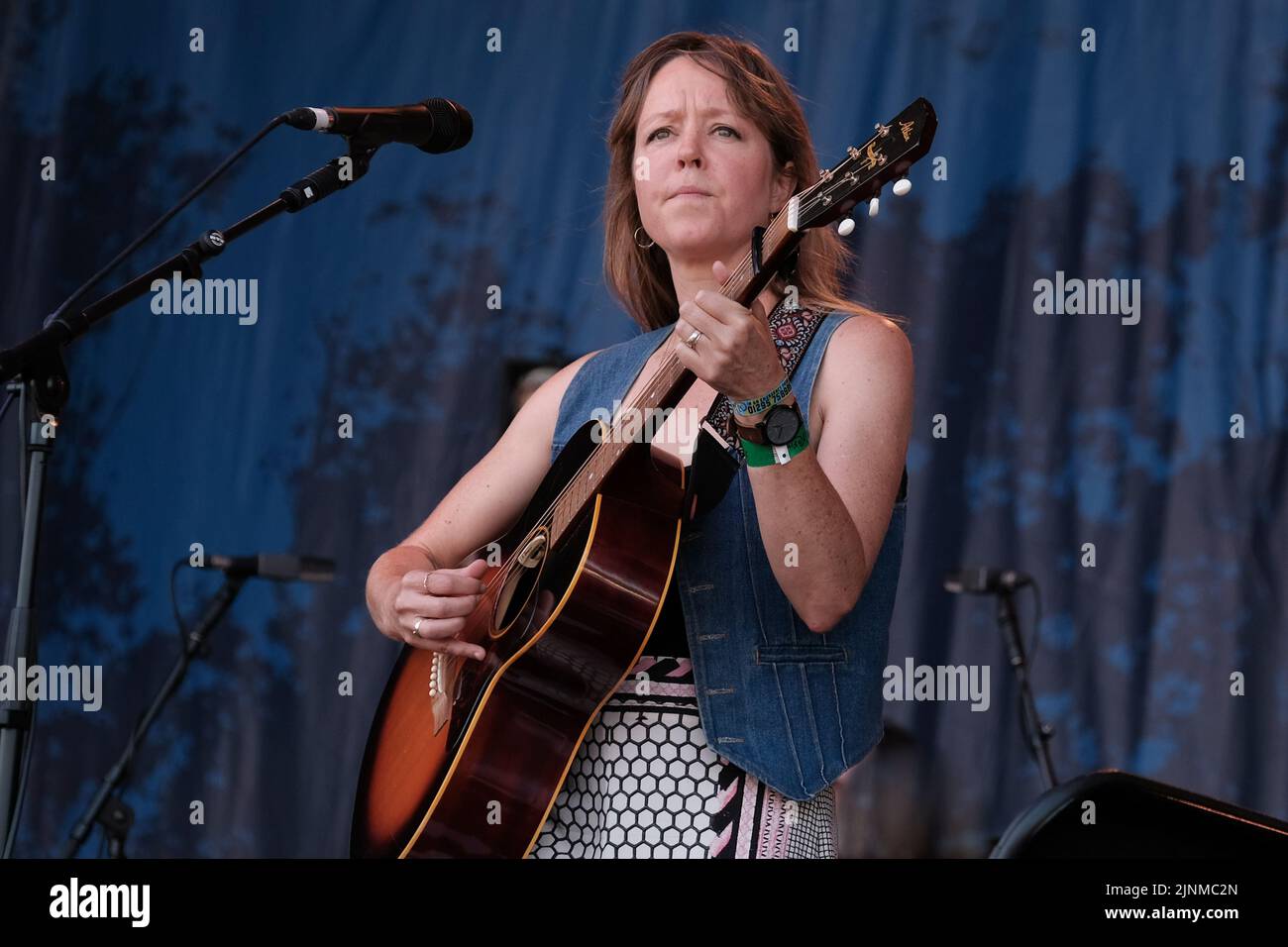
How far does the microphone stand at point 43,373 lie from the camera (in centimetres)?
194

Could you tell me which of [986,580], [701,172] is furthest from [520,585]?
[986,580]

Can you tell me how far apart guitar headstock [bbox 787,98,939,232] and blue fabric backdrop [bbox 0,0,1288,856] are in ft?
4.28

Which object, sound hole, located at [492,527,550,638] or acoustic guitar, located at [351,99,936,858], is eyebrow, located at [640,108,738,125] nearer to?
acoustic guitar, located at [351,99,936,858]

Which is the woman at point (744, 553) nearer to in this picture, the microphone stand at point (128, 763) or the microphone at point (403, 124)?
the microphone at point (403, 124)

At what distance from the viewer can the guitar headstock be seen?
154cm

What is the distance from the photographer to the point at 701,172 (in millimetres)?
1813

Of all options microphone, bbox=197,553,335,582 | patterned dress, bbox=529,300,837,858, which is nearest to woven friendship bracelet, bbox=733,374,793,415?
patterned dress, bbox=529,300,837,858

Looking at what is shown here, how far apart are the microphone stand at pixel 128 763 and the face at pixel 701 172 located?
1.39m

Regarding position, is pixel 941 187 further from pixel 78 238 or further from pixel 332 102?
pixel 78 238

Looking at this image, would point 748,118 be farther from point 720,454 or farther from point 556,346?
point 556,346

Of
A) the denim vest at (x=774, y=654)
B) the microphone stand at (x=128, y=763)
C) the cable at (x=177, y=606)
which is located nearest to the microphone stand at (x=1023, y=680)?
the denim vest at (x=774, y=654)

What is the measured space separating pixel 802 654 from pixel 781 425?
0.94 ft
